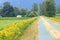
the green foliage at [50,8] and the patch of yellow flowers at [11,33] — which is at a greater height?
the patch of yellow flowers at [11,33]

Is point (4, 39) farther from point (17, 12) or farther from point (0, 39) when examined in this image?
point (17, 12)

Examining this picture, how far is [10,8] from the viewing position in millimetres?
99312

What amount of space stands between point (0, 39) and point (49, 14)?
108 metres

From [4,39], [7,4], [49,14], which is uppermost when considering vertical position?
[4,39]

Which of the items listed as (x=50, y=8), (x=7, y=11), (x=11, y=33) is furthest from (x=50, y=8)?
(x=11, y=33)

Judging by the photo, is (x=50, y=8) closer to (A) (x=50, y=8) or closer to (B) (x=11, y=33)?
(A) (x=50, y=8)

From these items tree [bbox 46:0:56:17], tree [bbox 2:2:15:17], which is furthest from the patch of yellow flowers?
tree [bbox 46:0:56:17]

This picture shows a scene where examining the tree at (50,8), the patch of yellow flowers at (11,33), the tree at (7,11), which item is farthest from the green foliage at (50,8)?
the patch of yellow flowers at (11,33)

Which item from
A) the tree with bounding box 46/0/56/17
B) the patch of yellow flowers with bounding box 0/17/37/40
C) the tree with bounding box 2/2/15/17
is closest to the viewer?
the patch of yellow flowers with bounding box 0/17/37/40

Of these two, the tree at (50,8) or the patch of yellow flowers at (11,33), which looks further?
the tree at (50,8)

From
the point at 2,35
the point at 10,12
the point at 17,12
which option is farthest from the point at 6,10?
the point at 2,35

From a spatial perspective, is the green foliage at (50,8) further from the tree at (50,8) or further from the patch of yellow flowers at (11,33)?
the patch of yellow flowers at (11,33)

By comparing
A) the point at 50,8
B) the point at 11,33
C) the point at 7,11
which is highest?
the point at 11,33

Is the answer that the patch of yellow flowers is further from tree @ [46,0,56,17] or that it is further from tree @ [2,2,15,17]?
tree @ [46,0,56,17]
